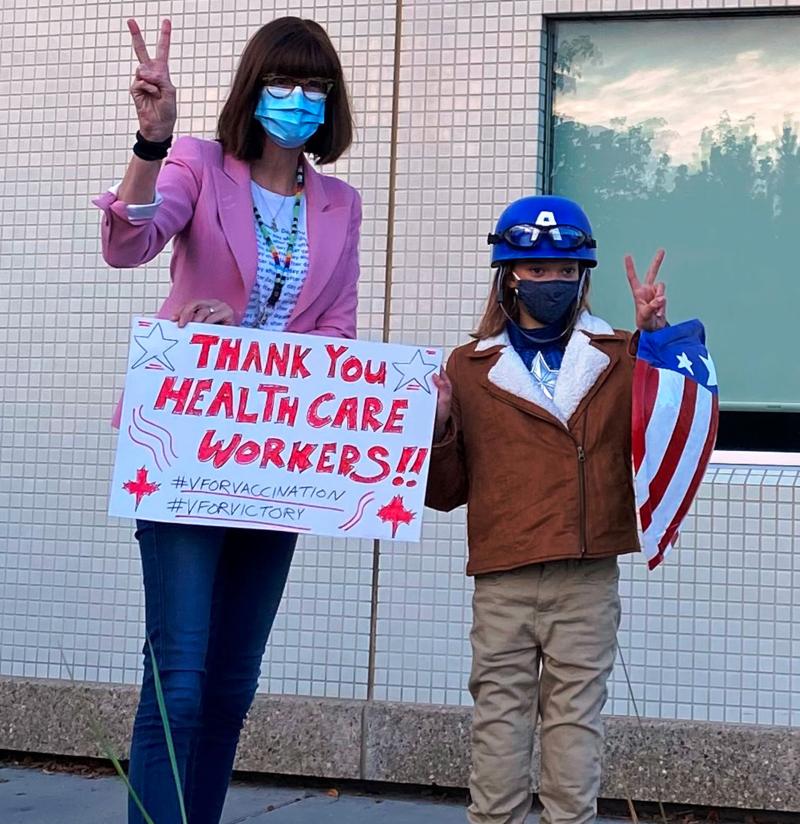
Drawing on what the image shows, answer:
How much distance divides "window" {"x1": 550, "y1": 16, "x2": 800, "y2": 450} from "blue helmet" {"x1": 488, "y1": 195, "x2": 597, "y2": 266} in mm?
1573

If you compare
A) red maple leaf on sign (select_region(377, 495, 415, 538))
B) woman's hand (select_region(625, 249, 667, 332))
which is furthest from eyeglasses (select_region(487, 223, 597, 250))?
red maple leaf on sign (select_region(377, 495, 415, 538))

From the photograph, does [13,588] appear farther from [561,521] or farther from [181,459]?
[561,521]

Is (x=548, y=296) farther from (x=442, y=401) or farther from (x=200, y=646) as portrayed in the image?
(x=200, y=646)

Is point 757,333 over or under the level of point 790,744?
over

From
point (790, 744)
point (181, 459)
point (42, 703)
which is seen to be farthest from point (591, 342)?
point (42, 703)

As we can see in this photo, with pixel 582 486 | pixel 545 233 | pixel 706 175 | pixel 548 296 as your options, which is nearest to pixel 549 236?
pixel 545 233

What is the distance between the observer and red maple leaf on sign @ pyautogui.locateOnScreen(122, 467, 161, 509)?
3.10m

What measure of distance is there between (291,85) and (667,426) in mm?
1095

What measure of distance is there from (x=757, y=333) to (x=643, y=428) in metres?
1.74

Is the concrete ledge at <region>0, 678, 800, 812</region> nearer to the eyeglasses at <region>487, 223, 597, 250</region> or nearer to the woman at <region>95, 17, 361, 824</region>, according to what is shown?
the woman at <region>95, 17, 361, 824</region>

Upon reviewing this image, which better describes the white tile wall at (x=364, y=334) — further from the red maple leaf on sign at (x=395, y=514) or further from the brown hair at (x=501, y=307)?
the red maple leaf on sign at (x=395, y=514)

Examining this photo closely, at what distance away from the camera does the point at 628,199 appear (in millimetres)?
4941

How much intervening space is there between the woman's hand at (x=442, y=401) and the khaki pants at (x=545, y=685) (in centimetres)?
36

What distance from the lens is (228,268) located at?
3.14m
